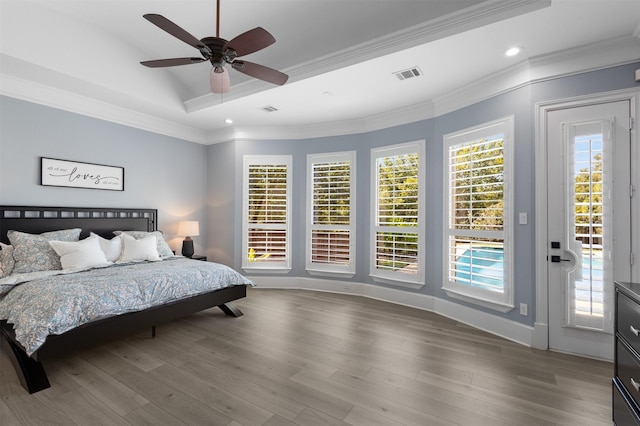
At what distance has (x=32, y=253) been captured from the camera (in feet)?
10.5

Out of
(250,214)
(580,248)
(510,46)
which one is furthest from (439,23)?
(250,214)

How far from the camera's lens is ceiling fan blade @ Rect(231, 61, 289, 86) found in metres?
2.40

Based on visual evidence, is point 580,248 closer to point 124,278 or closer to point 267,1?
point 267,1

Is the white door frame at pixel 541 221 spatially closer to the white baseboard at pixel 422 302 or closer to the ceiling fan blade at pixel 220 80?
the white baseboard at pixel 422 302

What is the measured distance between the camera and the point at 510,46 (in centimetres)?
273

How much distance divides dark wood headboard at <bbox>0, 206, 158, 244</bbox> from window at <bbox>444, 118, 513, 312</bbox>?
14.5ft

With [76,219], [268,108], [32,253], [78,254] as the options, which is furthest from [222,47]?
[76,219]

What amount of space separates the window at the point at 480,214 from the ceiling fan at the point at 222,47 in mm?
2348

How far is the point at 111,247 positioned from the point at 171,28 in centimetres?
298

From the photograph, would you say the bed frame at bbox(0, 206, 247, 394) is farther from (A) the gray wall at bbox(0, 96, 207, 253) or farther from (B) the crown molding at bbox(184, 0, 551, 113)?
(B) the crown molding at bbox(184, 0, 551, 113)

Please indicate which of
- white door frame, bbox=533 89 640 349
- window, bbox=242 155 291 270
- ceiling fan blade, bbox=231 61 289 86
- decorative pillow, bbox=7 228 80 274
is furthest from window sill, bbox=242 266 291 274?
white door frame, bbox=533 89 640 349

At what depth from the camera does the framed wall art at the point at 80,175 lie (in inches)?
146

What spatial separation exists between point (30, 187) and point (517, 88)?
557 cm

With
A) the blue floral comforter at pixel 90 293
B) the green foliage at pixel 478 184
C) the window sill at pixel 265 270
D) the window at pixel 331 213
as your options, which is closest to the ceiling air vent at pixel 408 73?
the green foliage at pixel 478 184
